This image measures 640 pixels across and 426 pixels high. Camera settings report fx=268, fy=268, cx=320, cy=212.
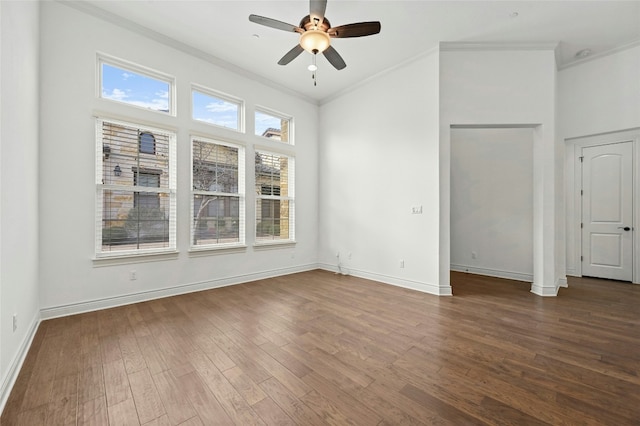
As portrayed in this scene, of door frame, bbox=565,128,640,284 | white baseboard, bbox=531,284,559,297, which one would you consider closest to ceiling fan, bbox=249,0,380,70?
white baseboard, bbox=531,284,559,297

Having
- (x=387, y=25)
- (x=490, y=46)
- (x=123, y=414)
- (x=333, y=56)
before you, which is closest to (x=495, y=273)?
(x=490, y=46)

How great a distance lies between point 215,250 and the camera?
440 cm

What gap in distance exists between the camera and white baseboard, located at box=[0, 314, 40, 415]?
1706mm

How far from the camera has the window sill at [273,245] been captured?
16.3ft

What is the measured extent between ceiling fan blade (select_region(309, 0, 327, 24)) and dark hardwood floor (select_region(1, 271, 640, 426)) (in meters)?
3.22

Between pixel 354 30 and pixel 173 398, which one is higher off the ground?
pixel 354 30

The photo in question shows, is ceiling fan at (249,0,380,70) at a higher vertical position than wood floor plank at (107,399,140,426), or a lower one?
higher

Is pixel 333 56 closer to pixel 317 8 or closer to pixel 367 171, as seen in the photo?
pixel 317 8

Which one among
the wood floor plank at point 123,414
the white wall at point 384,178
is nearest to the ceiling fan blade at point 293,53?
the white wall at point 384,178

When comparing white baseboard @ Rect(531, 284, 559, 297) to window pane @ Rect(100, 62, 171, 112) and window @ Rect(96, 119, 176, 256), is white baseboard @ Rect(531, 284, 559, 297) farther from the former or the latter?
window pane @ Rect(100, 62, 171, 112)

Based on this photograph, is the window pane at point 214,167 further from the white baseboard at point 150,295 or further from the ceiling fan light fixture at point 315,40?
the ceiling fan light fixture at point 315,40

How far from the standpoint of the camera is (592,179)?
4859mm

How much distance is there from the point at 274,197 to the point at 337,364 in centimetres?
363

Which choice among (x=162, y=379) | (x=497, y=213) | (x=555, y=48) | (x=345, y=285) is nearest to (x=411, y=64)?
(x=555, y=48)
